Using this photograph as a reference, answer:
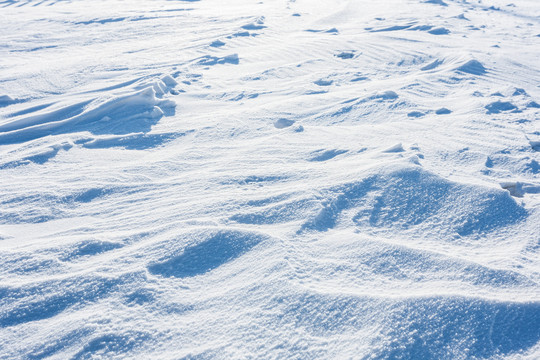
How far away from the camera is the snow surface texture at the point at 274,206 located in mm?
1359

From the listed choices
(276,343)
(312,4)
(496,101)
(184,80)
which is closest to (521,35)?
(496,101)

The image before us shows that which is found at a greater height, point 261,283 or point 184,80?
point 184,80

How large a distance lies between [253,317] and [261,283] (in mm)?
158

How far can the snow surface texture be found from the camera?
4.46 feet

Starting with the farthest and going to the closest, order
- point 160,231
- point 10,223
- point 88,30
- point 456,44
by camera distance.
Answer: point 88,30, point 456,44, point 10,223, point 160,231

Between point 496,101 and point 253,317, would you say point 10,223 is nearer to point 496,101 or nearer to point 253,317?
point 253,317

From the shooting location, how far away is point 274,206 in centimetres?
196

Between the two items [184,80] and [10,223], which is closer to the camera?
[10,223]

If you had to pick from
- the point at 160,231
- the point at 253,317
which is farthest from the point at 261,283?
the point at 160,231

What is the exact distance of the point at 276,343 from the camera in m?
1.31

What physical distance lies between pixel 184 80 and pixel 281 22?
9.09ft

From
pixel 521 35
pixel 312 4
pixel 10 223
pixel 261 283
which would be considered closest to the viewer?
pixel 261 283

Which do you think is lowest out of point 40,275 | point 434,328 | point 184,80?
point 434,328

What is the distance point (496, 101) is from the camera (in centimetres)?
303
